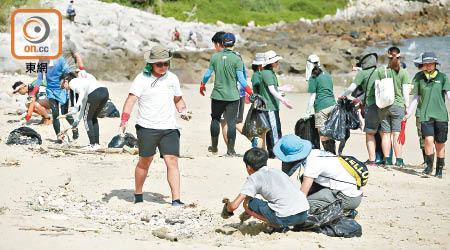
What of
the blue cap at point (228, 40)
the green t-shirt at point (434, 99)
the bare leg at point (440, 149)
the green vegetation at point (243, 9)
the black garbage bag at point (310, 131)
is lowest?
the bare leg at point (440, 149)

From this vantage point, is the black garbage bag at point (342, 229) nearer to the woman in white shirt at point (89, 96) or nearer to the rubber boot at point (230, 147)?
the rubber boot at point (230, 147)

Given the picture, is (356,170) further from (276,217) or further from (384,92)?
(384,92)

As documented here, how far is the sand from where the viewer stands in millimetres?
5547

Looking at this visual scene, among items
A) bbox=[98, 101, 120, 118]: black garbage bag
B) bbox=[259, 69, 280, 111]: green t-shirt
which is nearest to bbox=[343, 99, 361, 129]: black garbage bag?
bbox=[259, 69, 280, 111]: green t-shirt

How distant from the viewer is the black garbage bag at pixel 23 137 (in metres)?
10.6

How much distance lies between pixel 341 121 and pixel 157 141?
130 inches

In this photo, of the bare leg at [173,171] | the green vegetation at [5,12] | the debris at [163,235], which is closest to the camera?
the debris at [163,235]

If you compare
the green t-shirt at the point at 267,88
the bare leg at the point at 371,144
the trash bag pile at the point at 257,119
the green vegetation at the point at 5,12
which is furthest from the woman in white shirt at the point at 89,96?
the green vegetation at the point at 5,12

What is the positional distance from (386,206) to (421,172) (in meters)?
2.57

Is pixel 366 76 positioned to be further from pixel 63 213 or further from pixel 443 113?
pixel 63 213

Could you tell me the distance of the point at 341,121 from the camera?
910cm

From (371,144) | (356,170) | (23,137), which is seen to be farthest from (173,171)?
(23,137)

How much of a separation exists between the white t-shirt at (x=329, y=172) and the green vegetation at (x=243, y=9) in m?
46.0

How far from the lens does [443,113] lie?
908 cm
